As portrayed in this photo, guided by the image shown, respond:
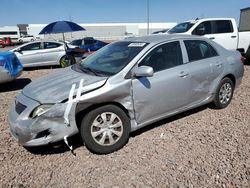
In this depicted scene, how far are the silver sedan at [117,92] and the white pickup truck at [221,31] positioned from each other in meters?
4.55

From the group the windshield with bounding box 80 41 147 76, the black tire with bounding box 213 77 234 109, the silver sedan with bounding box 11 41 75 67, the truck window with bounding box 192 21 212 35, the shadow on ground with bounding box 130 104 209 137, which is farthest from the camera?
the silver sedan with bounding box 11 41 75 67

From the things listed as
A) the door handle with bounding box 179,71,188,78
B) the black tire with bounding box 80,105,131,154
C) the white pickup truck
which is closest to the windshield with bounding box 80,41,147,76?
the black tire with bounding box 80,105,131,154

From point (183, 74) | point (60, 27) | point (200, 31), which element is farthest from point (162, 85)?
point (60, 27)

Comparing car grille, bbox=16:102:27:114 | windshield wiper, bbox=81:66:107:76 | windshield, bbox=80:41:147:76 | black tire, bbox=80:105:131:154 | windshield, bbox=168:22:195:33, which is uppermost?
windshield, bbox=168:22:195:33

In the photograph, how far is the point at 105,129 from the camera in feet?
10.4

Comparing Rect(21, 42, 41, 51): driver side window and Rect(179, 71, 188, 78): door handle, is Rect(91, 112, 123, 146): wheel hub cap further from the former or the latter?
Rect(21, 42, 41, 51): driver side window

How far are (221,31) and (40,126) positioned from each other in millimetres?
8163

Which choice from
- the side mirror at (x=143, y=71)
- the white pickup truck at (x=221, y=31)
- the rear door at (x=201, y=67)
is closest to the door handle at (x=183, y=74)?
the rear door at (x=201, y=67)

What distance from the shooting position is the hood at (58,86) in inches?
116

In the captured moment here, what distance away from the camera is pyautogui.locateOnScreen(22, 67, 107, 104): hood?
296 centimetres

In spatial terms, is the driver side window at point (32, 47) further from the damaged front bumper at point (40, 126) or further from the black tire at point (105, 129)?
the black tire at point (105, 129)

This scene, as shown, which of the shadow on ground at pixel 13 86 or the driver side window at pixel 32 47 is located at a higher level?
the driver side window at pixel 32 47

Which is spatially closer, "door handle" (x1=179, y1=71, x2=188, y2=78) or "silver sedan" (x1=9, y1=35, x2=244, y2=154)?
"silver sedan" (x1=9, y1=35, x2=244, y2=154)

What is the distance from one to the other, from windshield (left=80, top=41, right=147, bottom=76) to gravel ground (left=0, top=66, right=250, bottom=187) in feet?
3.73
